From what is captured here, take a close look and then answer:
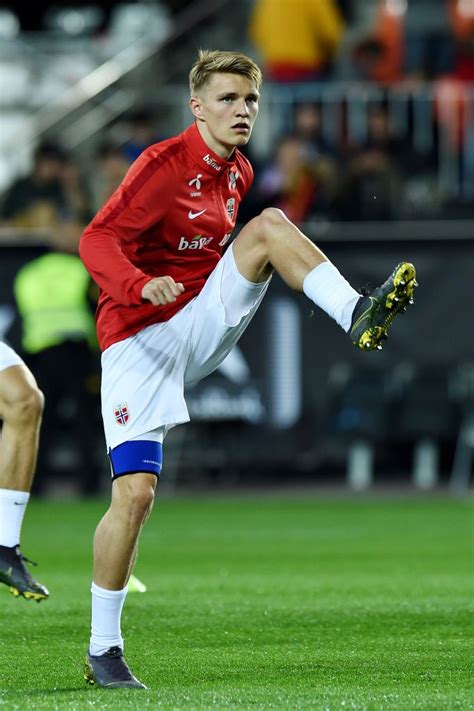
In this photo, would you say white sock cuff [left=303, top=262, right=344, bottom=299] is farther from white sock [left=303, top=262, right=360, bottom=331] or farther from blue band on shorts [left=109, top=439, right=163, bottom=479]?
blue band on shorts [left=109, top=439, right=163, bottom=479]

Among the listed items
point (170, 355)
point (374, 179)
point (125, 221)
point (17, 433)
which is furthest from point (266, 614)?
point (374, 179)

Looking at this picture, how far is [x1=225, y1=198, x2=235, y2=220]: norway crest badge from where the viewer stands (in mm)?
6566

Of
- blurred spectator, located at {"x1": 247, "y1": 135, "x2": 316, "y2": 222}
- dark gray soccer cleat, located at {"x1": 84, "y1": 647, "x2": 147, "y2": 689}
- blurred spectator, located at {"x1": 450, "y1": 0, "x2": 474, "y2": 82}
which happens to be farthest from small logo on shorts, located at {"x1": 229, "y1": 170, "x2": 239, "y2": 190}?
blurred spectator, located at {"x1": 450, "y1": 0, "x2": 474, "y2": 82}

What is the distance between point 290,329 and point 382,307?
29.8 feet

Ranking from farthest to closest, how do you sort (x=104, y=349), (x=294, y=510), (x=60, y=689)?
(x=294, y=510), (x=104, y=349), (x=60, y=689)

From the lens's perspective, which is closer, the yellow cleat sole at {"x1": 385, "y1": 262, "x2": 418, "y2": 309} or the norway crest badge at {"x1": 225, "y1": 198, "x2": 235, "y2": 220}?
the yellow cleat sole at {"x1": 385, "y1": 262, "x2": 418, "y2": 309}

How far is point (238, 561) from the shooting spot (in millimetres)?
10281

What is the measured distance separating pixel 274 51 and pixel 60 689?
11796 millimetres

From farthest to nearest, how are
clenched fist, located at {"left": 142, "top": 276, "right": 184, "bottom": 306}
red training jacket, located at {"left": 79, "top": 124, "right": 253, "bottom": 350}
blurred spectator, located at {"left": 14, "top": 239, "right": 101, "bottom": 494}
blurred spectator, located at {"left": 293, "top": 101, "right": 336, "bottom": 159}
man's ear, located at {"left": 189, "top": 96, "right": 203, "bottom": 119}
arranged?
1. blurred spectator, located at {"left": 293, "top": 101, "right": 336, "bottom": 159}
2. blurred spectator, located at {"left": 14, "top": 239, "right": 101, "bottom": 494}
3. man's ear, located at {"left": 189, "top": 96, "right": 203, "bottom": 119}
4. red training jacket, located at {"left": 79, "top": 124, "right": 253, "bottom": 350}
5. clenched fist, located at {"left": 142, "top": 276, "right": 184, "bottom": 306}

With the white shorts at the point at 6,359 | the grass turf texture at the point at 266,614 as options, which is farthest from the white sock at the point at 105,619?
the white shorts at the point at 6,359

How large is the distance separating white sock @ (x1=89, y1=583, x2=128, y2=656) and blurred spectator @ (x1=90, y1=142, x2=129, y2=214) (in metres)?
8.26

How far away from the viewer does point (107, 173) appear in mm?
14570

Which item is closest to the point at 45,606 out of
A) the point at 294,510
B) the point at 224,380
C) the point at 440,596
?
the point at 440,596

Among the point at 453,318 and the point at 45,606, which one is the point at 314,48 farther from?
the point at 45,606
